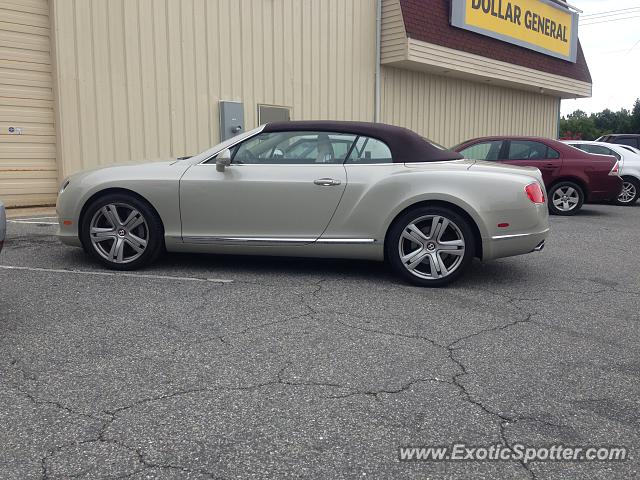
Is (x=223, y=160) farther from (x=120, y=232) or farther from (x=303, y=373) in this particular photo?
(x=303, y=373)

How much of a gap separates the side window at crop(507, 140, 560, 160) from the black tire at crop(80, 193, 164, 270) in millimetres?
7692

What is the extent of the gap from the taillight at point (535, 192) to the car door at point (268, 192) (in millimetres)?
1609

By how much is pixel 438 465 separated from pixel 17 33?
9193 mm

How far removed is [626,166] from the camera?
13.2m

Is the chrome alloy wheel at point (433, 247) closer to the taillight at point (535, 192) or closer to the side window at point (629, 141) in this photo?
the taillight at point (535, 192)

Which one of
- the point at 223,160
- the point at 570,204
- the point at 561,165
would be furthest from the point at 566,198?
the point at 223,160

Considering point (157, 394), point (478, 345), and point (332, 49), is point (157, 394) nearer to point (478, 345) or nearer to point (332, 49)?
point (478, 345)

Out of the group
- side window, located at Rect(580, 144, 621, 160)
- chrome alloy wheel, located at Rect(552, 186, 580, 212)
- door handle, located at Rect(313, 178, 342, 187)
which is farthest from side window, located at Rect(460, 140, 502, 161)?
door handle, located at Rect(313, 178, 342, 187)

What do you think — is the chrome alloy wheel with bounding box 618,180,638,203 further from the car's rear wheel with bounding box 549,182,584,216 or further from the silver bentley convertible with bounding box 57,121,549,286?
the silver bentley convertible with bounding box 57,121,549,286

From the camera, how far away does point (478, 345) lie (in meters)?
3.87

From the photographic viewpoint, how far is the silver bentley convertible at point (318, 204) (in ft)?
17.3

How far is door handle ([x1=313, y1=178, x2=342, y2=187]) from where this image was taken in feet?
17.6

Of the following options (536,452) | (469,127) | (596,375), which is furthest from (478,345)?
(469,127)

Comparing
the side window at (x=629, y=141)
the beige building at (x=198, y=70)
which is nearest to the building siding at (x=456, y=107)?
the beige building at (x=198, y=70)
